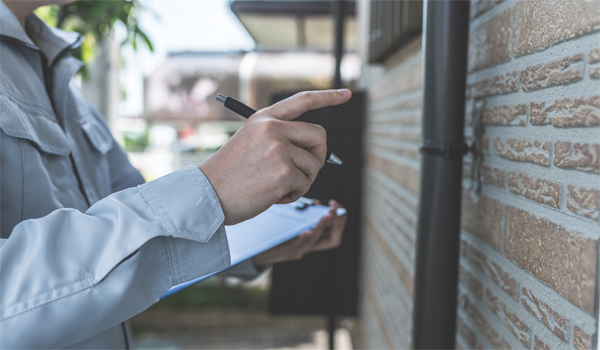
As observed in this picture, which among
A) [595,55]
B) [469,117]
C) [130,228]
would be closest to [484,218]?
[469,117]

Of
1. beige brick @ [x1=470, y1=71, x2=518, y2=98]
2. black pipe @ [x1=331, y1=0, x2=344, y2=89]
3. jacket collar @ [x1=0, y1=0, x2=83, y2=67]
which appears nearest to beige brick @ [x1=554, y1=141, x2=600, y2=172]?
beige brick @ [x1=470, y1=71, x2=518, y2=98]

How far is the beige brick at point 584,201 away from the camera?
662 mm

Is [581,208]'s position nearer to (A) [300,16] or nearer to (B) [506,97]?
(B) [506,97]

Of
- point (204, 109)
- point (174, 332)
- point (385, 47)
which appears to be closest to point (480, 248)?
point (385, 47)

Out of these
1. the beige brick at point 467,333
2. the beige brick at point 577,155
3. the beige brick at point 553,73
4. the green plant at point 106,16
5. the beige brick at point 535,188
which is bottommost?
the beige brick at point 467,333

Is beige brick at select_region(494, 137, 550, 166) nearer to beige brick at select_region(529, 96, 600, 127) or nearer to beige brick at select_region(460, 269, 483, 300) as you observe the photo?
beige brick at select_region(529, 96, 600, 127)

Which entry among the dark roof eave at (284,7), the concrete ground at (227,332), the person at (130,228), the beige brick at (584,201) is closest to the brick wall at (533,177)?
the beige brick at (584,201)

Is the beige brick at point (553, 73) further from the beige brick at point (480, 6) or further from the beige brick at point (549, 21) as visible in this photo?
the beige brick at point (480, 6)

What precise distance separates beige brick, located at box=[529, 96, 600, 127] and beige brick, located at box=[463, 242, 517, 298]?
0.33m

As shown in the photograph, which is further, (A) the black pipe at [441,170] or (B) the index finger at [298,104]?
(A) the black pipe at [441,170]

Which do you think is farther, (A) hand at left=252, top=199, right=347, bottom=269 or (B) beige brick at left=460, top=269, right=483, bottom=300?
(A) hand at left=252, top=199, right=347, bottom=269

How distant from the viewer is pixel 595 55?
2.18 feet

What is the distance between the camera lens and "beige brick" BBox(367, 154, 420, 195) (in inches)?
72.6

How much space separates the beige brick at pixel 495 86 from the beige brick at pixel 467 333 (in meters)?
0.60
